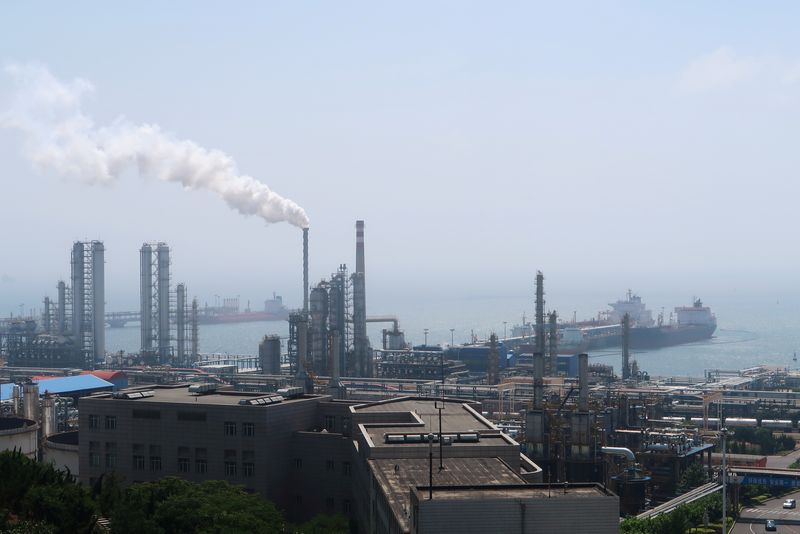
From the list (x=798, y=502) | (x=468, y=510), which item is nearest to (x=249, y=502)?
(x=468, y=510)

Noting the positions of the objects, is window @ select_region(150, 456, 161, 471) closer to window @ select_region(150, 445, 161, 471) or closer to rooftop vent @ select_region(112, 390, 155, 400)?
window @ select_region(150, 445, 161, 471)

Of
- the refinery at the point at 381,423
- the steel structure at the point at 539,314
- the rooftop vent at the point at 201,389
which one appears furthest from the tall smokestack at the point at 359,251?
the rooftop vent at the point at 201,389

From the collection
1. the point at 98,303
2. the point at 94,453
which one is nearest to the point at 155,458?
the point at 94,453

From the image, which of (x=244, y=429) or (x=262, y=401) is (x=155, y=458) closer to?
(x=244, y=429)

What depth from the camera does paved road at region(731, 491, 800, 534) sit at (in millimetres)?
39719

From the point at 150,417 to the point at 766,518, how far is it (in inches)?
864

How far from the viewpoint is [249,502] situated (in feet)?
89.4

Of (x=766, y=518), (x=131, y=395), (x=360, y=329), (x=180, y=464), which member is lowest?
(x=766, y=518)

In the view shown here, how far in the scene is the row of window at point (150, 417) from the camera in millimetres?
33500

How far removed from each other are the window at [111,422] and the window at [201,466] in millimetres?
2827

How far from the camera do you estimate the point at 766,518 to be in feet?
138

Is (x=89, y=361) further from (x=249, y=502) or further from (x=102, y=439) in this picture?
(x=249, y=502)

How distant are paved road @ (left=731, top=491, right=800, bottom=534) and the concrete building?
36.6ft

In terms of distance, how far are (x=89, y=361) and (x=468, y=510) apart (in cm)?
8402
